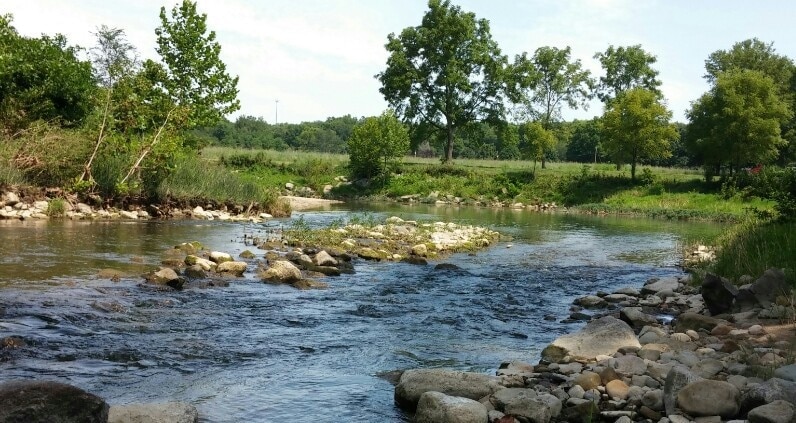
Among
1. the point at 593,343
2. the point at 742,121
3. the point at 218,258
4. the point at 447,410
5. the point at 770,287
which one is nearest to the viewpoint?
the point at 447,410

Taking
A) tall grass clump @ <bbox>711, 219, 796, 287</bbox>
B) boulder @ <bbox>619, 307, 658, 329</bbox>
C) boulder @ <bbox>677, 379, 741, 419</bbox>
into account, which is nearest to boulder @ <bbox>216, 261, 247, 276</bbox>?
boulder @ <bbox>619, 307, 658, 329</bbox>

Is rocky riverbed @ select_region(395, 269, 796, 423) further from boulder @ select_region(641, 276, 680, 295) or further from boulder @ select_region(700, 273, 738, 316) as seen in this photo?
boulder @ select_region(641, 276, 680, 295)

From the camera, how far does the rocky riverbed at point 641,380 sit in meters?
5.88

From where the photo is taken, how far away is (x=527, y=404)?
239 inches

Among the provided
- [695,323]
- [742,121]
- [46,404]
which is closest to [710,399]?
[695,323]

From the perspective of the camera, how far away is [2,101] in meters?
25.7

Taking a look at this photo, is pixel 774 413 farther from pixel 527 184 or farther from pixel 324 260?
pixel 527 184

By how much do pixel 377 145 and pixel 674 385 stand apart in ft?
181

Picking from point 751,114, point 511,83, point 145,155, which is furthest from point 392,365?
point 511,83

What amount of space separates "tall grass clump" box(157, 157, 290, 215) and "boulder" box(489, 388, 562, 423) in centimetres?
2228

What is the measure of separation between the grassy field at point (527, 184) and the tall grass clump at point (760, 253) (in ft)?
107

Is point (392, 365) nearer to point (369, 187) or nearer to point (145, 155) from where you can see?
point (145, 155)

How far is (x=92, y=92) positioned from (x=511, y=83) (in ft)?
144

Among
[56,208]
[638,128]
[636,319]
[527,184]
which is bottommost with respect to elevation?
[636,319]
